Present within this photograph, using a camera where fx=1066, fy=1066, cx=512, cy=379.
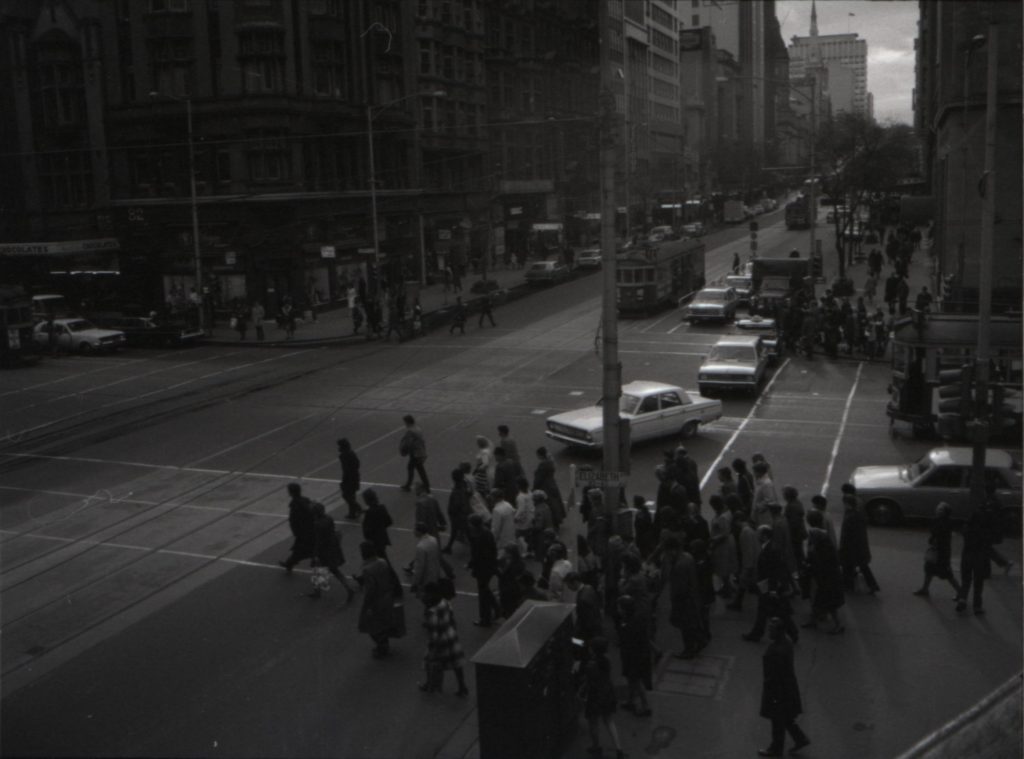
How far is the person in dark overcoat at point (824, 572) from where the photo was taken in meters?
11.4

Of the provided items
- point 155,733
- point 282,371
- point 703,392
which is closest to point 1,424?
point 282,371

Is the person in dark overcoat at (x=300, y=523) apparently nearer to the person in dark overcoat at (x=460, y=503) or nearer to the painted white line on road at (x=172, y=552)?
the painted white line on road at (x=172, y=552)

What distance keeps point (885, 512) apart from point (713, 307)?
77.7 ft

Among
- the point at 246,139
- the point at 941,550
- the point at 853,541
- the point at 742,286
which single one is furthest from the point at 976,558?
the point at 246,139

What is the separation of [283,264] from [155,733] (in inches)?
1418

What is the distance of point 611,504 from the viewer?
40.7 ft

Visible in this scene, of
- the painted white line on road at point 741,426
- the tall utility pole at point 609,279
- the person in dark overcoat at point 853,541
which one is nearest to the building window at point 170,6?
the painted white line on road at point 741,426

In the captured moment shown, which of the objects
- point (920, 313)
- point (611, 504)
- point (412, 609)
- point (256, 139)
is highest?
point (256, 139)

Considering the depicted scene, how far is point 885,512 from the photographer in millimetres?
15555

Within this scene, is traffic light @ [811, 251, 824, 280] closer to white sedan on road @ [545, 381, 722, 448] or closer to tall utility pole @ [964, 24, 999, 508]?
white sedan on road @ [545, 381, 722, 448]

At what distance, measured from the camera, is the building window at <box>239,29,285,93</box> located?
40.6 m

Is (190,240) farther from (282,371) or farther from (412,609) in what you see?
(412,609)

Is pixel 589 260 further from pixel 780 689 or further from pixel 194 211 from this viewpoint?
pixel 780 689

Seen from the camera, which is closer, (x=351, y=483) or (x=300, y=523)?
(x=300, y=523)
